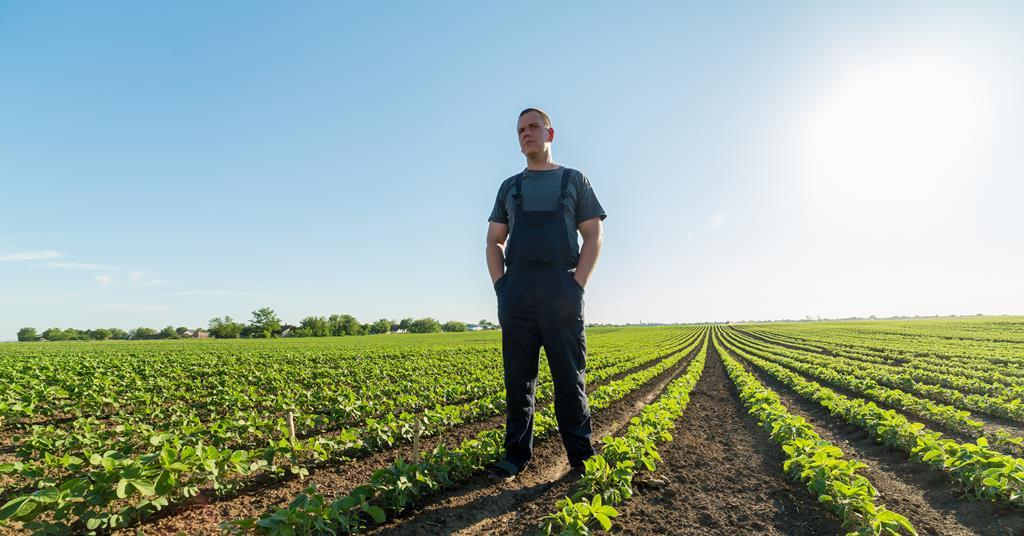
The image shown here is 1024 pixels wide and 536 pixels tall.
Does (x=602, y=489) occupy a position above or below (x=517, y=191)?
below

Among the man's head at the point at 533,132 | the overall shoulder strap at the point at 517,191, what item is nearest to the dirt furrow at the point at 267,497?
the overall shoulder strap at the point at 517,191

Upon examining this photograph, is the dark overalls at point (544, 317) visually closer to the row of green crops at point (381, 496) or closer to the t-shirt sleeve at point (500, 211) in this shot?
the t-shirt sleeve at point (500, 211)

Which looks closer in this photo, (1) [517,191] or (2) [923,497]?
(1) [517,191]

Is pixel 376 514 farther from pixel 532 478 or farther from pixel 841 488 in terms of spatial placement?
pixel 841 488

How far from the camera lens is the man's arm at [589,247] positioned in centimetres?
358

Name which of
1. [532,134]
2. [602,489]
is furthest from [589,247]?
[602,489]

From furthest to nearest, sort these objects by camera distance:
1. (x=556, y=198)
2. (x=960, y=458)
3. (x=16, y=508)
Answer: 1. (x=960, y=458)
2. (x=556, y=198)
3. (x=16, y=508)

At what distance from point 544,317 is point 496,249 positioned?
830mm

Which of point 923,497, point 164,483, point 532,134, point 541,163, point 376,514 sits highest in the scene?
point 532,134

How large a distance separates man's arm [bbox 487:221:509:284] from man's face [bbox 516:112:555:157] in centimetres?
71

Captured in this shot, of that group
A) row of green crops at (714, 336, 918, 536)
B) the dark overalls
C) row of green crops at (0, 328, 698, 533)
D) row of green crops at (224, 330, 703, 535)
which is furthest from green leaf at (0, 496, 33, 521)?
row of green crops at (714, 336, 918, 536)

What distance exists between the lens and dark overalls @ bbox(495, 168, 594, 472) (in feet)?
11.4

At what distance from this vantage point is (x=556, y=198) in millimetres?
3629

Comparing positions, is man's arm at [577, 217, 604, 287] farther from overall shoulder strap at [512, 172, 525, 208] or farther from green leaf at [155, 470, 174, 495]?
green leaf at [155, 470, 174, 495]
